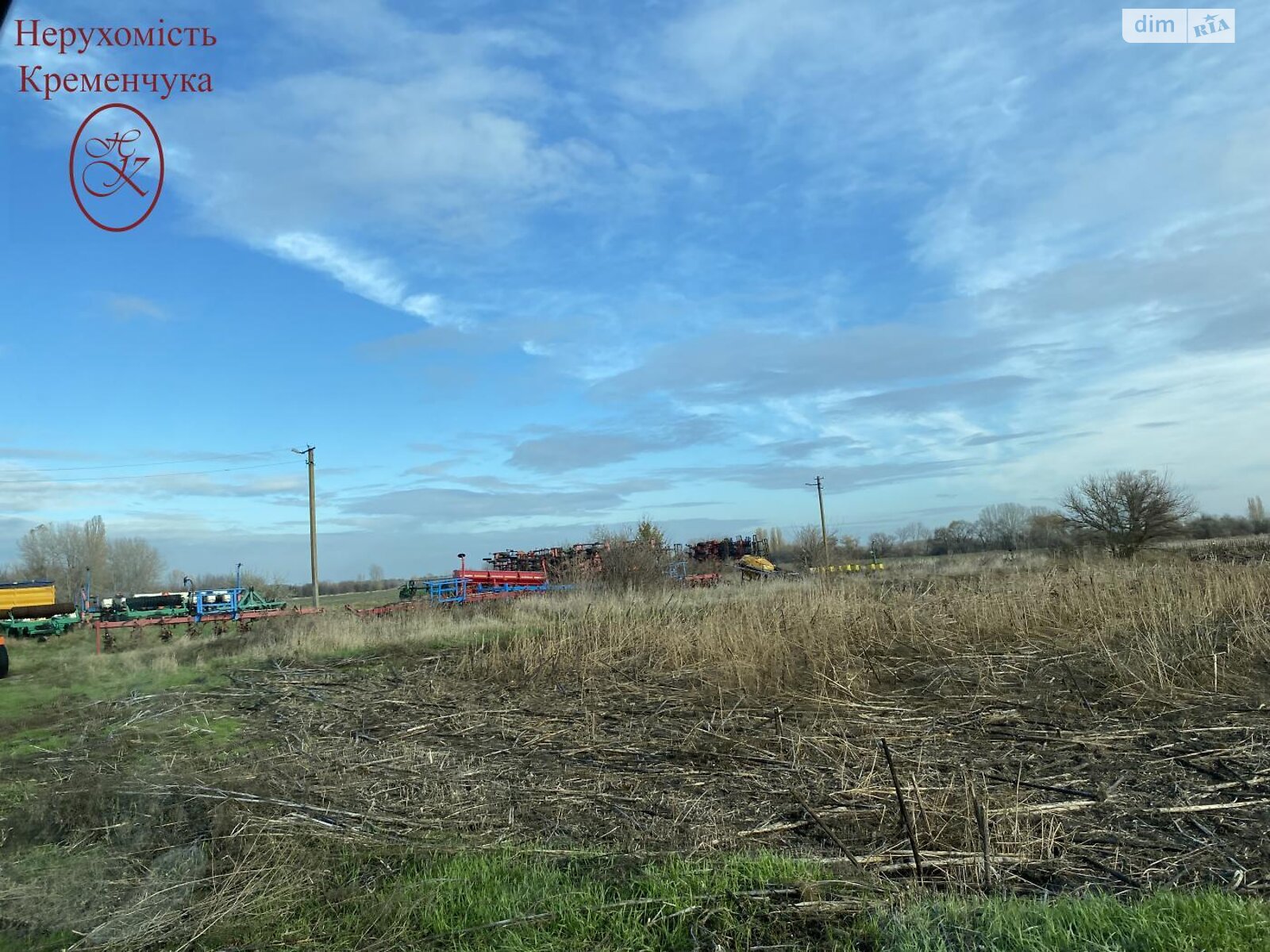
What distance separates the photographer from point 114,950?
11.5ft

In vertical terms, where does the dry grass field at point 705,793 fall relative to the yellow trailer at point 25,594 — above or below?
below

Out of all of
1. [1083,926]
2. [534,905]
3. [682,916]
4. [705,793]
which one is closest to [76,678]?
[705,793]

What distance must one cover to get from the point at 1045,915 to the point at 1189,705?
5553 millimetres

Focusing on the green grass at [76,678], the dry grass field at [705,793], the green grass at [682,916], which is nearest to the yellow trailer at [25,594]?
the green grass at [76,678]

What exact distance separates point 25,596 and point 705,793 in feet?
115

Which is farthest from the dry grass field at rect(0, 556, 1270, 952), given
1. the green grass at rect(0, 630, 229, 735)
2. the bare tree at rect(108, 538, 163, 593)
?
the bare tree at rect(108, 538, 163, 593)

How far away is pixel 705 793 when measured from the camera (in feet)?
18.1

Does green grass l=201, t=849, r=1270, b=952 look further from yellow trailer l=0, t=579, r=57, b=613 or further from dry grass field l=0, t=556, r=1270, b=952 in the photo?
yellow trailer l=0, t=579, r=57, b=613

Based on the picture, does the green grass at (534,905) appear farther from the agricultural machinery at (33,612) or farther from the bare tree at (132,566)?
the bare tree at (132,566)

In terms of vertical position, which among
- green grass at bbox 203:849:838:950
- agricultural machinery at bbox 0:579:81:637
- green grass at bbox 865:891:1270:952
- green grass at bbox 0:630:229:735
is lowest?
green grass at bbox 0:630:229:735

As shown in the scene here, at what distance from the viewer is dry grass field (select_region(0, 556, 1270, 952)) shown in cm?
353

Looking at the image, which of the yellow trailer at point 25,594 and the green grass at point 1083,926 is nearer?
the green grass at point 1083,926

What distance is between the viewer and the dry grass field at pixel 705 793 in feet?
11.6

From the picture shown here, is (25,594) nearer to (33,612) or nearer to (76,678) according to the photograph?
(33,612)
